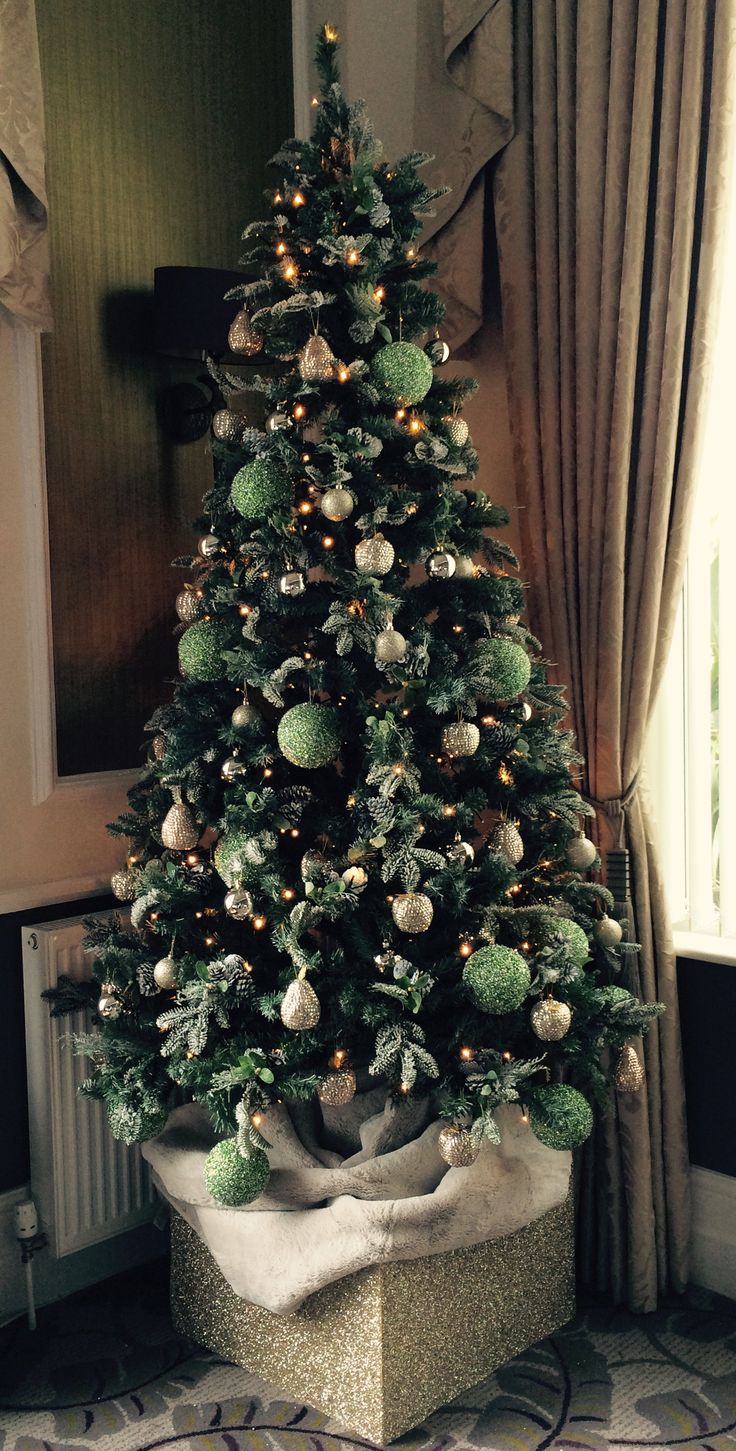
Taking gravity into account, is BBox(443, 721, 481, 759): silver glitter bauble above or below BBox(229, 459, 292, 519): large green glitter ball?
below

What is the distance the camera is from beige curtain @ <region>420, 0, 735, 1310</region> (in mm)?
2264

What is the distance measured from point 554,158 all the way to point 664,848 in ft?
4.75

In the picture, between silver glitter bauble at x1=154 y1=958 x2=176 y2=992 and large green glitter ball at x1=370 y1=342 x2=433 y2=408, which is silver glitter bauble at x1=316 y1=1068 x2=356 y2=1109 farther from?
large green glitter ball at x1=370 y1=342 x2=433 y2=408

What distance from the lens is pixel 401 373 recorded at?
1.98 m

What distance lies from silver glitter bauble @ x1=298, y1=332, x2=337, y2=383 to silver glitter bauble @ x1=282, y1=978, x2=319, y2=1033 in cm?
97

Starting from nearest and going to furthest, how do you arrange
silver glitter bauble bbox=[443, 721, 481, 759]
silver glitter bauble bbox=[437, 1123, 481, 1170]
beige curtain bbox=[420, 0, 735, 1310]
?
silver glitter bauble bbox=[437, 1123, 481, 1170] < silver glitter bauble bbox=[443, 721, 481, 759] < beige curtain bbox=[420, 0, 735, 1310]

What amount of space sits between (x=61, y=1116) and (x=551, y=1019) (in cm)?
104

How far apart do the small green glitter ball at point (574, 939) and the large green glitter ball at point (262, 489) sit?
84cm

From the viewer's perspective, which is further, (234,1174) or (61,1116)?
(61,1116)

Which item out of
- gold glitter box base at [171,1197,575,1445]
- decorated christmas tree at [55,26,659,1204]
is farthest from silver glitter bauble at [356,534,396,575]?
gold glitter box base at [171,1197,575,1445]

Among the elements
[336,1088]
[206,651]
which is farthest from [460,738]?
[336,1088]

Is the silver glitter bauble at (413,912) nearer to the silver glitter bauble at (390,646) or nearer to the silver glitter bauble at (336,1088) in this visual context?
the silver glitter bauble at (336,1088)

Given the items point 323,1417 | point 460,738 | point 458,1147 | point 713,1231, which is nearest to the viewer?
point 458,1147

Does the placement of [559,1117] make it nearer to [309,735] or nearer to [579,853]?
[579,853]
